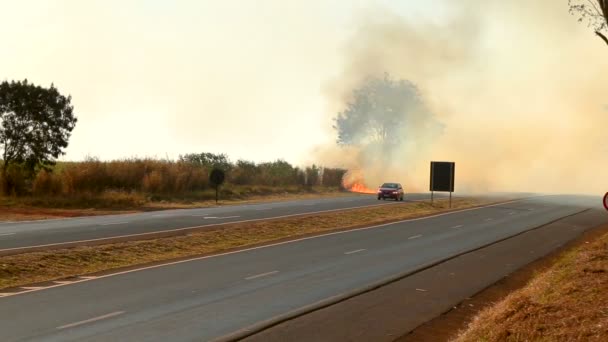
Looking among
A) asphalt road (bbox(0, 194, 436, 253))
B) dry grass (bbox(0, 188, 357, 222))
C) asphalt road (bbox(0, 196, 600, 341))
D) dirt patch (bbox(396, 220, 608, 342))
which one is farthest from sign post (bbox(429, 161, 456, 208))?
dirt patch (bbox(396, 220, 608, 342))

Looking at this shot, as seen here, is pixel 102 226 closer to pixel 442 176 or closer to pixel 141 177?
pixel 141 177

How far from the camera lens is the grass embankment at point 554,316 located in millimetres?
7795

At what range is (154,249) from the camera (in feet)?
65.6

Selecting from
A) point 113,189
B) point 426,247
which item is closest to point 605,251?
point 426,247

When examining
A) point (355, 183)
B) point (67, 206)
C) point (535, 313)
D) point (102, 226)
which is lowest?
point (102, 226)

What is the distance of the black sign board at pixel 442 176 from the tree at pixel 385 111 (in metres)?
43.1

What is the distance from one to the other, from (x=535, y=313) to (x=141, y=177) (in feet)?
136

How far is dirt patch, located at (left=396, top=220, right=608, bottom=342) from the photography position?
797 centimetres

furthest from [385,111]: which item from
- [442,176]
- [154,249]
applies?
[154,249]

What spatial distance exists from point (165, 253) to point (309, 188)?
49380 mm

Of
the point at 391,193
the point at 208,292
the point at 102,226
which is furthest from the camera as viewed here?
the point at 391,193

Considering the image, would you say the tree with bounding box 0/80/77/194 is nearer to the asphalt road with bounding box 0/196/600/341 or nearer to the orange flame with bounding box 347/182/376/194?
the asphalt road with bounding box 0/196/600/341

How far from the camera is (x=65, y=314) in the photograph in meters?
10.6

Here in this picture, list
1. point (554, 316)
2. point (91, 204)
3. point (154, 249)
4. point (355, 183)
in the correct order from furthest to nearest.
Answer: point (355, 183) < point (91, 204) < point (154, 249) < point (554, 316)
